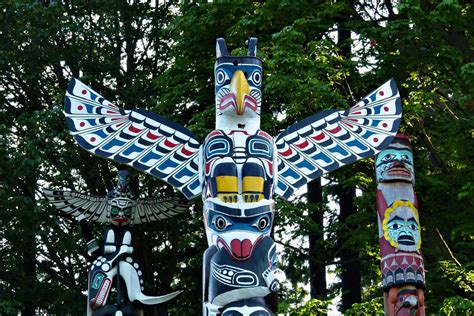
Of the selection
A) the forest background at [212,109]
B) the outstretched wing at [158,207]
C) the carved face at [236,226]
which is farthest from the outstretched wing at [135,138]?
the forest background at [212,109]

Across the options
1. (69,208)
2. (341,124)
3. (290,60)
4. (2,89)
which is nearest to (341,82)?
(290,60)

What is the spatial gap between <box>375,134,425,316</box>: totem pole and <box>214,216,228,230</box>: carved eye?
2889mm

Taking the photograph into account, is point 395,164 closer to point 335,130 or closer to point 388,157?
point 388,157

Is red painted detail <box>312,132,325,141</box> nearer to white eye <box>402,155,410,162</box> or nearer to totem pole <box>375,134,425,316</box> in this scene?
totem pole <box>375,134,425,316</box>

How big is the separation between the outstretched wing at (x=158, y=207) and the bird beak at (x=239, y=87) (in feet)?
10.8

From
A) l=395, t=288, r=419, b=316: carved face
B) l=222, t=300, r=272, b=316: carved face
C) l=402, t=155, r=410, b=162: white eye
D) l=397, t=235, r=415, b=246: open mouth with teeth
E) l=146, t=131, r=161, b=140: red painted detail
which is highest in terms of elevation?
l=402, t=155, r=410, b=162: white eye

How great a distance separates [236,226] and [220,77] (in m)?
1.89

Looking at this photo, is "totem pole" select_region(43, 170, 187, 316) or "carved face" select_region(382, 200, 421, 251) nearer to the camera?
"carved face" select_region(382, 200, 421, 251)

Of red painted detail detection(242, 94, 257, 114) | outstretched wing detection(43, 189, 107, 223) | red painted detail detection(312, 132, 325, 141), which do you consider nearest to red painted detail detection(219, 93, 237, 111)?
red painted detail detection(242, 94, 257, 114)

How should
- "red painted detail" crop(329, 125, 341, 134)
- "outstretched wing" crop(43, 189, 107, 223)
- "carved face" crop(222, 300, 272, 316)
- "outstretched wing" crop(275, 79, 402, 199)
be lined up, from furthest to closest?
"outstretched wing" crop(43, 189, 107, 223)
"red painted detail" crop(329, 125, 341, 134)
"outstretched wing" crop(275, 79, 402, 199)
"carved face" crop(222, 300, 272, 316)

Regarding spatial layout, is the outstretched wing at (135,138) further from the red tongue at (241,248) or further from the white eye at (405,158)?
the white eye at (405,158)

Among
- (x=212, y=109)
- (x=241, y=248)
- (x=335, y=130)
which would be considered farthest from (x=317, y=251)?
(x=241, y=248)

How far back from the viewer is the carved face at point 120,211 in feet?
40.7

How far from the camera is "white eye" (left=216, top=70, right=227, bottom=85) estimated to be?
1003cm
